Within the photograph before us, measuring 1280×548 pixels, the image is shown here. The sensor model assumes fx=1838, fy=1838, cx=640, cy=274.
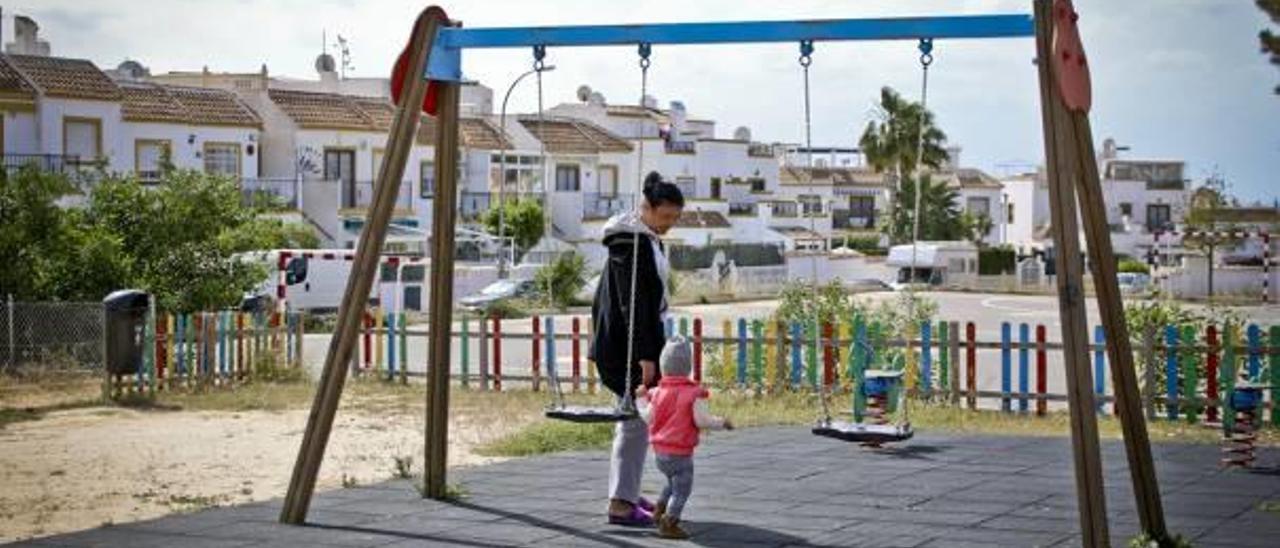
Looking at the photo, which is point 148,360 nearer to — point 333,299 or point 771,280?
point 333,299

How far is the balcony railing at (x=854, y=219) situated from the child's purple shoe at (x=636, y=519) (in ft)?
294

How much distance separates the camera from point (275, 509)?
34.2 ft

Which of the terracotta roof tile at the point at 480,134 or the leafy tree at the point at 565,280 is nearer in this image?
the leafy tree at the point at 565,280


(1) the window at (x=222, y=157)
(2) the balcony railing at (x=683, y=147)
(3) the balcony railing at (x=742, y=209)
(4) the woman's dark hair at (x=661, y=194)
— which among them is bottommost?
(4) the woman's dark hair at (x=661, y=194)

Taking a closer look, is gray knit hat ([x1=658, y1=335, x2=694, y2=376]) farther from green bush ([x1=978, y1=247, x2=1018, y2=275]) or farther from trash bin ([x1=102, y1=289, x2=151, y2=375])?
green bush ([x1=978, y1=247, x2=1018, y2=275])

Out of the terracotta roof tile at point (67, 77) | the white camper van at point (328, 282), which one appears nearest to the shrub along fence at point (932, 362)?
the white camper van at point (328, 282)

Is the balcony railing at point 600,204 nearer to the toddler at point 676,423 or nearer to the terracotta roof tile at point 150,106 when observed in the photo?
the terracotta roof tile at point 150,106

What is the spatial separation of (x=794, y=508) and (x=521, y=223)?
54595mm

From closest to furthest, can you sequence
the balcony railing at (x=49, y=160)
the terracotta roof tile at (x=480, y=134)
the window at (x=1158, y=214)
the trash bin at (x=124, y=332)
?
the trash bin at (x=124, y=332) → the balcony railing at (x=49, y=160) → the terracotta roof tile at (x=480, y=134) → the window at (x=1158, y=214)

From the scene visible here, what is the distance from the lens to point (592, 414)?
978 centimetres

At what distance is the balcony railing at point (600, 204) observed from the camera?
71.8 meters

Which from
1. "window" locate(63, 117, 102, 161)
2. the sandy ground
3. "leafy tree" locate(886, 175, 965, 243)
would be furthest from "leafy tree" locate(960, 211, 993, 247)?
the sandy ground

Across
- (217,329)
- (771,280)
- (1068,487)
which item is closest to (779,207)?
(771,280)

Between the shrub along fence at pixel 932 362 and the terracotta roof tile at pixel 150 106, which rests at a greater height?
the terracotta roof tile at pixel 150 106
